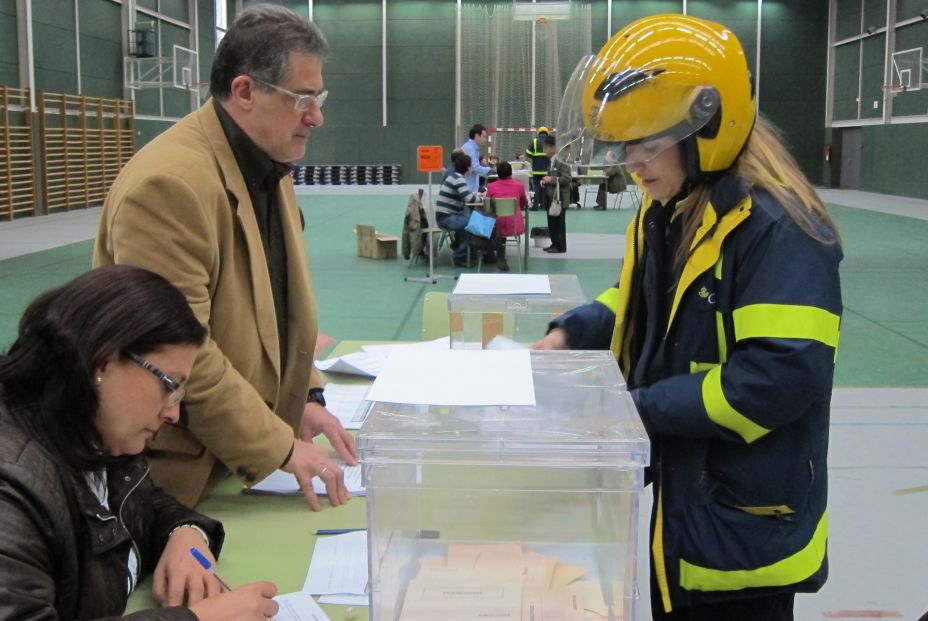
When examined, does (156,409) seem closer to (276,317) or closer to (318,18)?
(276,317)

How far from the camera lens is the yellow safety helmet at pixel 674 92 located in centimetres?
141

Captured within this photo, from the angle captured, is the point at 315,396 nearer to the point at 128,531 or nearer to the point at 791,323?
the point at 128,531

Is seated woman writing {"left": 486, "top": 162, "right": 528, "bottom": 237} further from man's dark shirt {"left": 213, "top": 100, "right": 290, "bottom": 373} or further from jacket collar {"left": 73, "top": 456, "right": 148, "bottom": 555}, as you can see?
jacket collar {"left": 73, "top": 456, "right": 148, "bottom": 555}

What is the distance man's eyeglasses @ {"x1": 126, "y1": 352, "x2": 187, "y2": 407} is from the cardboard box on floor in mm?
9773

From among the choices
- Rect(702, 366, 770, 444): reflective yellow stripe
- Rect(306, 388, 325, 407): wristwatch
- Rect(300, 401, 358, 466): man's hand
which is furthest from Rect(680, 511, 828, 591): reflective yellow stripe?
Rect(306, 388, 325, 407): wristwatch

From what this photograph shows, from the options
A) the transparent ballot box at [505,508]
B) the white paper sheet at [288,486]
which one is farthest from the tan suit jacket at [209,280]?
the transparent ballot box at [505,508]

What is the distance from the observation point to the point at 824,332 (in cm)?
135

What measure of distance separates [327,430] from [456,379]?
107cm

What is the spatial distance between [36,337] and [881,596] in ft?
8.70

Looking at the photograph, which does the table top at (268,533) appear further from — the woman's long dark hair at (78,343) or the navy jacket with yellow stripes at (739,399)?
the navy jacket with yellow stripes at (739,399)

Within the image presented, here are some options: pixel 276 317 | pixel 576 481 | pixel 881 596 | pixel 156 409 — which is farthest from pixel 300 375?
pixel 881 596

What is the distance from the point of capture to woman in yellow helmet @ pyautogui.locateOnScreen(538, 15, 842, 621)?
136cm

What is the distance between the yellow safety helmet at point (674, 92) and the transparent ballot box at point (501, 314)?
53.2 inches

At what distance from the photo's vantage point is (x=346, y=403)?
2.84 metres
